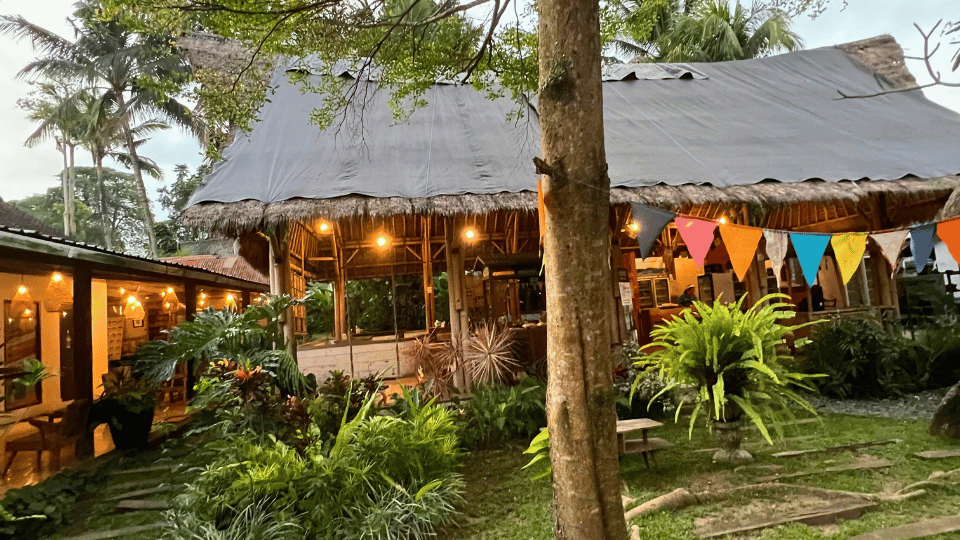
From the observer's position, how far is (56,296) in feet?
24.9

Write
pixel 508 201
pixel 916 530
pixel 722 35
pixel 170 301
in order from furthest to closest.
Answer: pixel 722 35 < pixel 170 301 < pixel 508 201 < pixel 916 530

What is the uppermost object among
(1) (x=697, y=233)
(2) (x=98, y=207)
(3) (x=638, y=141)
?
(2) (x=98, y=207)

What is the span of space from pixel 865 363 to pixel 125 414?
29.1 feet

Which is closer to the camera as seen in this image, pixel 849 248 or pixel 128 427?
pixel 849 248

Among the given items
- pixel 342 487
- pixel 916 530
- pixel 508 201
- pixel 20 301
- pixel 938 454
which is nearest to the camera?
pixel 916 530

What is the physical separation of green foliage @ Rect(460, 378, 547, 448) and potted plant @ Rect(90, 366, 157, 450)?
366cm

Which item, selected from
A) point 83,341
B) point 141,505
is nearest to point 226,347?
point 141,505

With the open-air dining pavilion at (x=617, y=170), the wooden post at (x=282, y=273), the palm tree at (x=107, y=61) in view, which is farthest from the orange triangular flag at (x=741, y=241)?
the palm tree at (x=107, y=61)

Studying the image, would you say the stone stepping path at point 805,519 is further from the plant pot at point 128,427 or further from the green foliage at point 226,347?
the plant pot at point 128,427

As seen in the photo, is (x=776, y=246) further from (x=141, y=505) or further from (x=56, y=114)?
(x=56, y=114)

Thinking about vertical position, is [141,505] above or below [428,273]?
below

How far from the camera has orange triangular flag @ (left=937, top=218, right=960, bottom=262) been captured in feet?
14.9

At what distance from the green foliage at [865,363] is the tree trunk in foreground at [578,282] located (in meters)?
5.40

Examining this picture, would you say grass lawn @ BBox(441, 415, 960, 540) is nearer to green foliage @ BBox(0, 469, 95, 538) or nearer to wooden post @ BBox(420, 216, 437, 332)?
green foliage @ BBox(0, 469, 95, 538)
